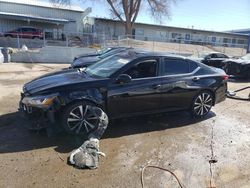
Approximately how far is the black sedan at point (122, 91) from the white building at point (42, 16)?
27.2 m

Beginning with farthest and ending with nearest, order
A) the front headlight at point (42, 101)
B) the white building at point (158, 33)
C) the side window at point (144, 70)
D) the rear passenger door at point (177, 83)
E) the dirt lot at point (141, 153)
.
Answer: the white building at point (158, 33), the rear passenger door at point (177, 83), the side window at point (144, 70), the front headlight at point (42, 101), the dirt lot at point (141, 153)

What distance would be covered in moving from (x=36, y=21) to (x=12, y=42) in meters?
10.2

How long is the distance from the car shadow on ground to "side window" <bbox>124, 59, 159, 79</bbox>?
37.4 inches

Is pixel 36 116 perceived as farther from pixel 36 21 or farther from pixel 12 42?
pixel 36 21

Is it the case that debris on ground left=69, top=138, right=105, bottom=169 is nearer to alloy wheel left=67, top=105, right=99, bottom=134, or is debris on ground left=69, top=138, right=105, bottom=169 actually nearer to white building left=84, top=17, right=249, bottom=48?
alloy wheel left=67, top=105, right=99, bottom=134

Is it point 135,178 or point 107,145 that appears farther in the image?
point 107,145

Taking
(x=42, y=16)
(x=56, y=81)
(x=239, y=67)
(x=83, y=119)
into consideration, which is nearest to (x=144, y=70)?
(x=83, y=119)

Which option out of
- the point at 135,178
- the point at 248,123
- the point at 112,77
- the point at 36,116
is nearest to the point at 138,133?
the point at 112,77

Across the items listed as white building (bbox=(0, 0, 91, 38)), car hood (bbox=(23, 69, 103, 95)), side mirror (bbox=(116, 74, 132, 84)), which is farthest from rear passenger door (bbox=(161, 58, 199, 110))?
white building (bbox=(0, 0, 91, 38))

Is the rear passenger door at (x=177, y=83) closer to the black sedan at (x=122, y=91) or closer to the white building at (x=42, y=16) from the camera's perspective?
the black sedan at (x=122, y=91)

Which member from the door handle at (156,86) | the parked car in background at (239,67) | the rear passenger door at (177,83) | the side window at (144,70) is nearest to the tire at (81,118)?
the side window at (144,70)

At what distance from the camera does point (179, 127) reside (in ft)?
17.9

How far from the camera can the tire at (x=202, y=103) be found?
19.1ft

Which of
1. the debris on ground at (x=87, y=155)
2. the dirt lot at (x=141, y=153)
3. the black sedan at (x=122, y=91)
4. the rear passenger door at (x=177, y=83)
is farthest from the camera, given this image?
the rear passenger door at (x=177, y=83)
